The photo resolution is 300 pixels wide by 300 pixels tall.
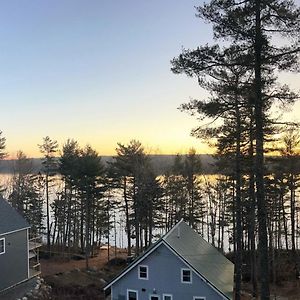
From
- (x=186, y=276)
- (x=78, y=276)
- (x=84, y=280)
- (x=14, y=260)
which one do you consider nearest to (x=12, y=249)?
(x=14, y=260)

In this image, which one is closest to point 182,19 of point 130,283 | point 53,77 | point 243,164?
point 243,164

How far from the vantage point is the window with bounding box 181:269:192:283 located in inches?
778

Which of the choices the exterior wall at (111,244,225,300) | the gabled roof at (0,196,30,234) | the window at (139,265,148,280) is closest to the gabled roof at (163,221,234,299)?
the exterior wall at (111,244,225,300)

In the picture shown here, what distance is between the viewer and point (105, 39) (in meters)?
24.6

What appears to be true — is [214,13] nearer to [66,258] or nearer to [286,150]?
[286,150]

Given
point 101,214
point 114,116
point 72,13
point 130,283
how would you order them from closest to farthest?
point 130,283
point 72,13
point 101,214
point 114,116

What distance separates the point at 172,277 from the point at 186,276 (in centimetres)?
74

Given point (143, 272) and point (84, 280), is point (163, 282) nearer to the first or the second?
point (143, 272)

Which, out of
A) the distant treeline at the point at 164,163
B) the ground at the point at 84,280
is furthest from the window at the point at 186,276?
the distant treeline at the point at 164,163

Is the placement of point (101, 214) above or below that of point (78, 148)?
below

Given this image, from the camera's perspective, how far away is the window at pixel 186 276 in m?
19.8

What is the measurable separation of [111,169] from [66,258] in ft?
31.0

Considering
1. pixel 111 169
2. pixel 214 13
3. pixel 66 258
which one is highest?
pixel 214 13

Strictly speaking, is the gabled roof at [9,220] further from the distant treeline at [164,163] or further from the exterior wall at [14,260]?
the distant treeline at [164,163]
